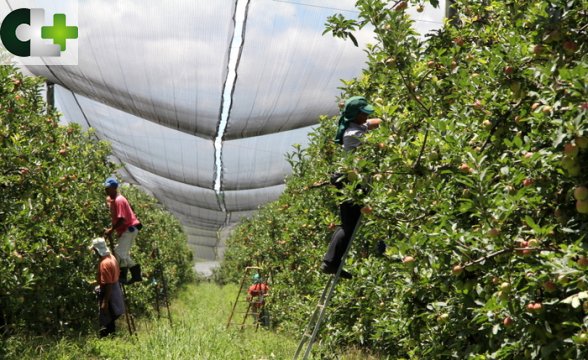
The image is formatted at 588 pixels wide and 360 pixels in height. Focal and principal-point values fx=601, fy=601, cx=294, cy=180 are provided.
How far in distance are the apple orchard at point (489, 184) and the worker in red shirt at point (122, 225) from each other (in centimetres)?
415

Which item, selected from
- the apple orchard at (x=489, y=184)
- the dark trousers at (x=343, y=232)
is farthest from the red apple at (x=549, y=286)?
the dark trousers at (x=343, y=232)

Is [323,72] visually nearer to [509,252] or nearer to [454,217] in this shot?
[454,217]

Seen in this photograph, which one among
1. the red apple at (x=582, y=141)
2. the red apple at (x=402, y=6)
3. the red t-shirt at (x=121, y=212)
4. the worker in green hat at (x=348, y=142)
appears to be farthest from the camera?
the red t-shirt at (x=121, y=212)

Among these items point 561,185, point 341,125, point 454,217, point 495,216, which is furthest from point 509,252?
point 341,125

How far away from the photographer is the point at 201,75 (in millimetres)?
8180

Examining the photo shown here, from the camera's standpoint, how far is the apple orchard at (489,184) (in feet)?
6.82

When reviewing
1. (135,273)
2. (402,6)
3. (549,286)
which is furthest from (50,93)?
(549,286)

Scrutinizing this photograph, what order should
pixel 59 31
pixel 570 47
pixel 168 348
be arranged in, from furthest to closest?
pixel 59 31
pixel 168 348
pixel 570 47

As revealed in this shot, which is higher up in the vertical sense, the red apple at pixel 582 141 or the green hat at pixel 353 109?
the red apple at pixel 582 141

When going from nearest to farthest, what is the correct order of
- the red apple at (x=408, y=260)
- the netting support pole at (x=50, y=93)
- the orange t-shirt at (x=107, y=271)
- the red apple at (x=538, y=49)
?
the red apple at (x=538, y=49) < the red apple at (x=408, y=260) < the orange t-shirt at (x=107, y=271) < the netting support pole at (x=50, y=93)

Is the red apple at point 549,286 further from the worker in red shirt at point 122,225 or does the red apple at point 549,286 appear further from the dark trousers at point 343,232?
the worker in red shirt at point 122,225

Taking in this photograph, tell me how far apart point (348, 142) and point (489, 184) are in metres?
1.64

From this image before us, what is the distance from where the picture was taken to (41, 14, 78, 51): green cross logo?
23.9ft

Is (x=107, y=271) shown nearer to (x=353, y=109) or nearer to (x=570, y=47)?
(x=353, y=109)
